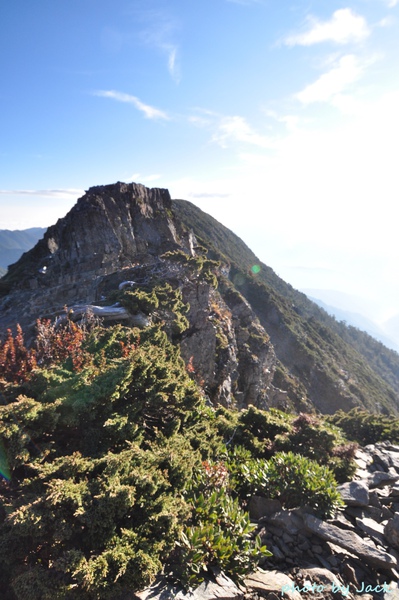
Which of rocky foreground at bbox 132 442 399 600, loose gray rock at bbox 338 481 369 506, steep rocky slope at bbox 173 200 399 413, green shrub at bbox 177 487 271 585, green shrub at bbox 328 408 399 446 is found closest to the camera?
green shrub at bbox 177 487 271 585

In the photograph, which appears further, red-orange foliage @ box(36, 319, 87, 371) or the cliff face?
the cliff face

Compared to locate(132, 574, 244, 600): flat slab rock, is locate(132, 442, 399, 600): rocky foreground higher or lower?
lower

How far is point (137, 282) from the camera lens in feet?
67.6

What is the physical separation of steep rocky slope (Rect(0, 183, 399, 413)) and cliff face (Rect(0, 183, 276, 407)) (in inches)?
4.3

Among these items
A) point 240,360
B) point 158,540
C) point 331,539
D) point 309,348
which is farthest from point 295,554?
point 309,348

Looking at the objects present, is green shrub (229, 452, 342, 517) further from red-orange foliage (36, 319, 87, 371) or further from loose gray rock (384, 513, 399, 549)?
red-orange foliage (36, 319, 87, 371)

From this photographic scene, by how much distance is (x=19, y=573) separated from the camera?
170 inches

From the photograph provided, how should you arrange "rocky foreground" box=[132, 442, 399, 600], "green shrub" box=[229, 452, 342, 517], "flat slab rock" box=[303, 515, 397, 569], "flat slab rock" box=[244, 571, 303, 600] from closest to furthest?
"rocky foreground" box=[132, 442, 399, 600], "flat slab rock" box=[244, 571, 303, 600], "flat slab rock" box=[303, 515, 397, 569], "green shrub" box=[229, 452, 342, 517]

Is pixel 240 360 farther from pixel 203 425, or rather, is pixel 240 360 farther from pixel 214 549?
pixel 214 549

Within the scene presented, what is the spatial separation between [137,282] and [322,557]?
16.9 m

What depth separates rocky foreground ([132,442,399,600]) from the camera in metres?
4.90

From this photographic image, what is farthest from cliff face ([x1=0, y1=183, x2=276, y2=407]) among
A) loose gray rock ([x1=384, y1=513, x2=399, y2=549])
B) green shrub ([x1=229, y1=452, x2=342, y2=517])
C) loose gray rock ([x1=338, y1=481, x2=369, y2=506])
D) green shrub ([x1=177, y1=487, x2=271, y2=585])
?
loose gray rock ([x1=384, y1=513, x2=399, y2=549])

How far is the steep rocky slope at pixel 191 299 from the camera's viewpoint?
2103cm

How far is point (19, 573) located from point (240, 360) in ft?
83.1
